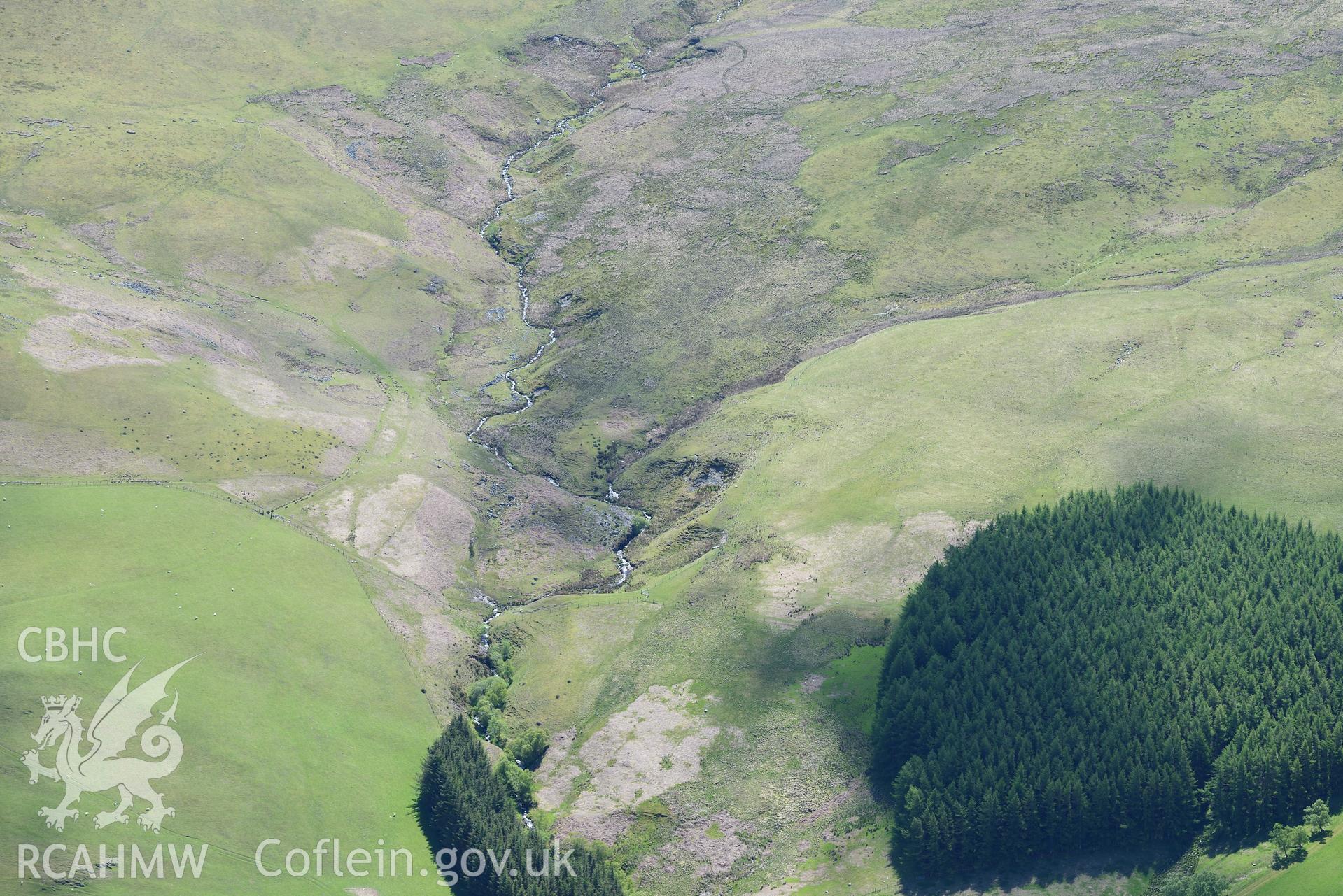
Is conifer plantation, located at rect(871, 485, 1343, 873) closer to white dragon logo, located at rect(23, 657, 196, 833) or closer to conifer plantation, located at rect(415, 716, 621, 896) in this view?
conifer plantation, located at rect(415, 716, 621, 896)

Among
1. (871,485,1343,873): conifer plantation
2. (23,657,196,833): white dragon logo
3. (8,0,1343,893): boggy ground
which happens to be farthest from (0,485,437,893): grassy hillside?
(871,485,1343,873): conifer plantation

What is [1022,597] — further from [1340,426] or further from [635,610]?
[1340,426]

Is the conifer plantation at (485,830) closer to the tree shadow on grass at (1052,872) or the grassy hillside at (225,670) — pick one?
the grassy hillside at (225,670)

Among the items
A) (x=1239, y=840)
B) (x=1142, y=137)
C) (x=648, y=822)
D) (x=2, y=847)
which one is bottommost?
(x=648, y=822)

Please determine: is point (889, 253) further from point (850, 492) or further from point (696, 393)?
point (850, 492)

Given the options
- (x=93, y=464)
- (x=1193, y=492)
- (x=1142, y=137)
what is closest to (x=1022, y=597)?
(x=1193, y=492)
